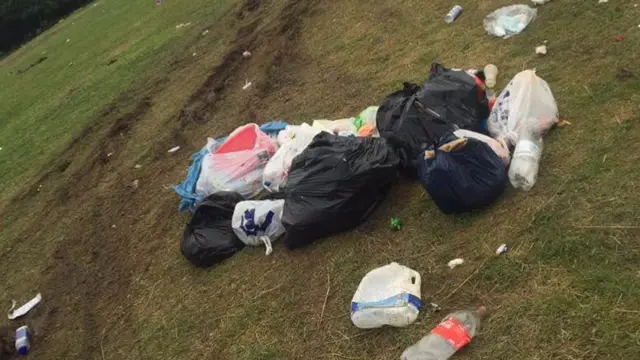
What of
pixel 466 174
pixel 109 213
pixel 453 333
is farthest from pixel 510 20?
pixel 109 213

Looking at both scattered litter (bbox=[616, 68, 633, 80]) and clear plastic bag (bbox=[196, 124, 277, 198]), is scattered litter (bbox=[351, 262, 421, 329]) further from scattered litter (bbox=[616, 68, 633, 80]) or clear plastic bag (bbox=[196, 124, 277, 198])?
scattered litter (bbox=[616, 68, 633, 80])

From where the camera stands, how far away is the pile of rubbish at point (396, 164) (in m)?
3.07

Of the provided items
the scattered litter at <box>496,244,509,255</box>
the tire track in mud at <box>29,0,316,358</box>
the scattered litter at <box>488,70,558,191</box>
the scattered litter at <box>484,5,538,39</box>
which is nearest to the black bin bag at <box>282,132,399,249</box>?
the scattered litter at <box>488,70,558,191</box>

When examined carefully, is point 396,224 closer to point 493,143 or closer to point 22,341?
point 493,143

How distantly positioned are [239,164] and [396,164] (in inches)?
54.5

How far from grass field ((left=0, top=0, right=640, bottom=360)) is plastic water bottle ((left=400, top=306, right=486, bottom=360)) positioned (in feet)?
0.20

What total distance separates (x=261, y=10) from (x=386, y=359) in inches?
275

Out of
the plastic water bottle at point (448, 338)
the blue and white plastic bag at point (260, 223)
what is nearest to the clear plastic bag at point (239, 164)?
the blue and white plastic bag at point (260, 223)

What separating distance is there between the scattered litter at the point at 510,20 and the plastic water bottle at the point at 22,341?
4428mm

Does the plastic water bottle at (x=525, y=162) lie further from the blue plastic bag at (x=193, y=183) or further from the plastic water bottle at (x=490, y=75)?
the blue plastic bag at (x=193, y=183)

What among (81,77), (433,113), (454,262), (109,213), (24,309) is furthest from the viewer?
(81,77)

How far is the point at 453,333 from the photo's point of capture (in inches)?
99.7

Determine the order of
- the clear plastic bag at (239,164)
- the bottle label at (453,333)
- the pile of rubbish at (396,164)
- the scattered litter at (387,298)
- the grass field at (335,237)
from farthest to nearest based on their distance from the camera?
the clear plastic bag at (239,164) → the pile of rubbish at (396,164) → the scattered litter at (387,298) → the grass field at (335,237) → the bottle label at (453,333)

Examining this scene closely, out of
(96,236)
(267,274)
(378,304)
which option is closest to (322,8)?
(96,236)
